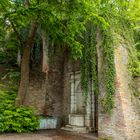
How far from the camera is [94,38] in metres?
10.6

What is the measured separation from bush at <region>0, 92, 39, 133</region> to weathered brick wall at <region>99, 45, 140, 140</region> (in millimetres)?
3329

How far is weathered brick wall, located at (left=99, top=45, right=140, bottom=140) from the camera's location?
8.82 metres

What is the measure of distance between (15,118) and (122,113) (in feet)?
15.5

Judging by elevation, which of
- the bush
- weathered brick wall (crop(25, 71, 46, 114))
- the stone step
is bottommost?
the stone step

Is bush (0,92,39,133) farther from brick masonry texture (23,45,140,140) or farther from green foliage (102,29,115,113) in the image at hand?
green foliage (102,29,115,113)

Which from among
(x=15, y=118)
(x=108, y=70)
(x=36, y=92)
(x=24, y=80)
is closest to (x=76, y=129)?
(x=15, y=118)

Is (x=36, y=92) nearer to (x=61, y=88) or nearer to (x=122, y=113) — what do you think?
(x=61, y=88)

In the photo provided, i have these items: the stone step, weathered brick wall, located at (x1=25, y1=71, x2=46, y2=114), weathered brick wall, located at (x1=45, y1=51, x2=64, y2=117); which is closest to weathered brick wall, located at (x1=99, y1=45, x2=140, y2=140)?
the stone step

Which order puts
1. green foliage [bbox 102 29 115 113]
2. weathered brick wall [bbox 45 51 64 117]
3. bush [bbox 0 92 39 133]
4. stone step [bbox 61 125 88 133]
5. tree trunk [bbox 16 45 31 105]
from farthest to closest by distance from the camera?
weathered brick wall [bbox 45 51 64 117], tree trunk [bbox 16 45 31 105], stone step [bbox 61 125 88 133], bush [bbox 0 92 39 133], green foliage [bbox 102 29 115 113]

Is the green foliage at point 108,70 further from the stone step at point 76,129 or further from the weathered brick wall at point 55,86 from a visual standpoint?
the weathered brick wall at point 55,86

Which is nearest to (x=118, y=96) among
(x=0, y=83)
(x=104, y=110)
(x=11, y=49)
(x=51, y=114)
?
(x=104, y=110)

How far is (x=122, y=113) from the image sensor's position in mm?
8852

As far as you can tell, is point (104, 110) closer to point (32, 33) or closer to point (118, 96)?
point (118, 96)

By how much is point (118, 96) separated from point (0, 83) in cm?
672
